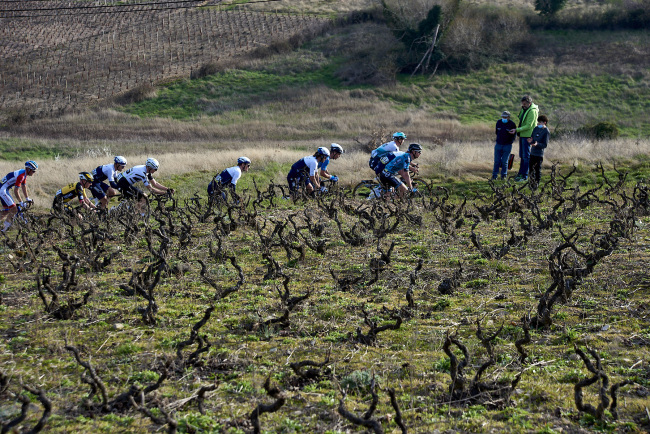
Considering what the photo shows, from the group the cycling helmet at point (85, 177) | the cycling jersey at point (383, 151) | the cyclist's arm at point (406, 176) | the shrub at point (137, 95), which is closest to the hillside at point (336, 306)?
the cyclist's arm at point (406, 176)

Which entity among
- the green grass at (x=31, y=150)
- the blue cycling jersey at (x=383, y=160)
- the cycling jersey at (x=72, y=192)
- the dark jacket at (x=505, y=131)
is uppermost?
the dark jacket at (x=505, y=131)

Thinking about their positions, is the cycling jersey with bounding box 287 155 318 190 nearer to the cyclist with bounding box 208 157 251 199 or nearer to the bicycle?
the bicycle

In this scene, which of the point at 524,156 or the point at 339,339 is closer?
the point at 339,339

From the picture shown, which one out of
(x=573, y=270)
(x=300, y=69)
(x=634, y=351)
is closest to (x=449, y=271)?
(x=573, y=270)

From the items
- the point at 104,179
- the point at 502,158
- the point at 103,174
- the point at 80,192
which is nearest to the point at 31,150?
the point at 104,179

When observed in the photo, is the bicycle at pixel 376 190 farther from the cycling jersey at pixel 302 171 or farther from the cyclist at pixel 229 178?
the cyclist at pixel 229 178

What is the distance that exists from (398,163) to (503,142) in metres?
3.70

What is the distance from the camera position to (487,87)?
1590 inches

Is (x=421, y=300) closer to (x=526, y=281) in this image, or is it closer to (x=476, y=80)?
(x=526, y=281)

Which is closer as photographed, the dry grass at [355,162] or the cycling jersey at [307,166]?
the cycling jersey at [307,166]

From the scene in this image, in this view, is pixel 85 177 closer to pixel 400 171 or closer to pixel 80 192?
pixel 80 192

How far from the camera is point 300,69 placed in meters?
45.4

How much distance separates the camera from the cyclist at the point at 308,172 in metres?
13.6

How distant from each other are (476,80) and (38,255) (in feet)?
120
